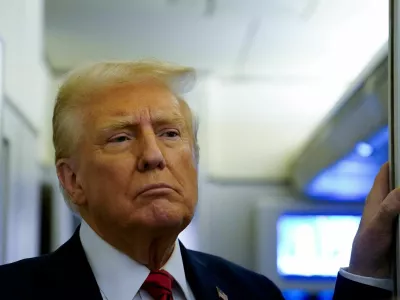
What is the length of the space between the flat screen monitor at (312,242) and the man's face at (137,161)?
3819mm

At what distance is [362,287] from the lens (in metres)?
0.97

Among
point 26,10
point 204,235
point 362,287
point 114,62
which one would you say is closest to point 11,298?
point 114,62

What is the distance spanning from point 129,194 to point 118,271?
0.43 ft

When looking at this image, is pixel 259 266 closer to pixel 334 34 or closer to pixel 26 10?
pixel 334 34

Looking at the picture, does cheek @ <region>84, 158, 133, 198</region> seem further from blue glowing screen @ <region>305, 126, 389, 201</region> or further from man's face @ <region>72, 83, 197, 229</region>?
blue glowing screen @ <region>305, 126, 389, 201</region>

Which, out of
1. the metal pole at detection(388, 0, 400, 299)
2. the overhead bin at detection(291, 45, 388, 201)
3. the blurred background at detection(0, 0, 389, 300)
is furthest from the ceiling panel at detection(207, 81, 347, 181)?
the metal pole at detection(388, 0, 400, 299)

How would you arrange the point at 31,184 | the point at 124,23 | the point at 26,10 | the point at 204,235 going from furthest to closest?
the point at 204,235, the point at 124,23, the point at 31,184, the point at 26,10

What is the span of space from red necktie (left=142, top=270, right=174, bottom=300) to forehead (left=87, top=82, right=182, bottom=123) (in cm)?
23

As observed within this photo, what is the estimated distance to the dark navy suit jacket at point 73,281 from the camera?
976 mm

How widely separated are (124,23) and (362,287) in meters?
3.01

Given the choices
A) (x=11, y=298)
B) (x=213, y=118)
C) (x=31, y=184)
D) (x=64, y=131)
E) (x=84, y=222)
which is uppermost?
(x=213, y=118)

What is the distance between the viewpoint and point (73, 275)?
100 cm

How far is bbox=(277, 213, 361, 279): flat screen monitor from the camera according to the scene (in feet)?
15.6

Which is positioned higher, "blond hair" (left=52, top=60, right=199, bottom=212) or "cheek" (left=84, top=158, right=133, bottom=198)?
"blond hair" (left=52, top=60, right=199, bottom=212)
